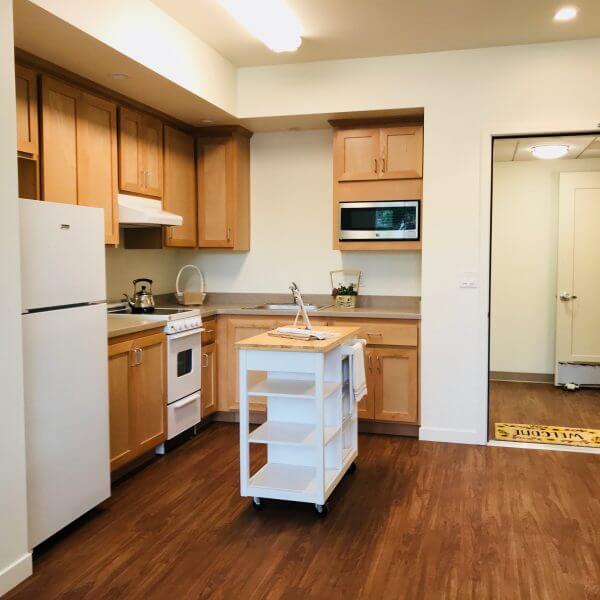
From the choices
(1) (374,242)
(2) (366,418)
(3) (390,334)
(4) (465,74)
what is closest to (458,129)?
(4) (465,74)

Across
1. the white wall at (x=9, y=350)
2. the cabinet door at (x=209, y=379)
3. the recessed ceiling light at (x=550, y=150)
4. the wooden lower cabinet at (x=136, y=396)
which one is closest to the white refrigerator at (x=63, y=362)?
the white wall at (x=9, y=350)

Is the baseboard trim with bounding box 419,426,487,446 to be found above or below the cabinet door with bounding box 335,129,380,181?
below

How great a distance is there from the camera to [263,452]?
4.15 meters

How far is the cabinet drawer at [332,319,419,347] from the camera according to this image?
4398 mm

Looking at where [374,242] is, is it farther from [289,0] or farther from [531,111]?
[289,0]

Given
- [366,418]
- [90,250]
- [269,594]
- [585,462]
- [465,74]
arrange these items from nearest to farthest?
[269,594] → [90,250] → [585,462] → [465,74] → [366,418]

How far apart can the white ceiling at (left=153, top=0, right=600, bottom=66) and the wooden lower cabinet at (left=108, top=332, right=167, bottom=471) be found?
1930 mm

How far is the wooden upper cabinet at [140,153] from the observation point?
4.02 m

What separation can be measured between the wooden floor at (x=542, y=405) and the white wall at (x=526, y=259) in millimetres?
380

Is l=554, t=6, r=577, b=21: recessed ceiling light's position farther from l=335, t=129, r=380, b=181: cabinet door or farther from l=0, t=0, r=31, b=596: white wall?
l=0, t=0, r=31, b=596: white wall

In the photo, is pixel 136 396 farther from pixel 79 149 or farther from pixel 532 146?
pixel 532 146

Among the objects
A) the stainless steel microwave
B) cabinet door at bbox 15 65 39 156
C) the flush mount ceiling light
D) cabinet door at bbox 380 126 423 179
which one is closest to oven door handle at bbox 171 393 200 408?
the stainless steel microwave

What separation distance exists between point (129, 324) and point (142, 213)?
79 centimetres

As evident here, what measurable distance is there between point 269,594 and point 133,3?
2937mm
